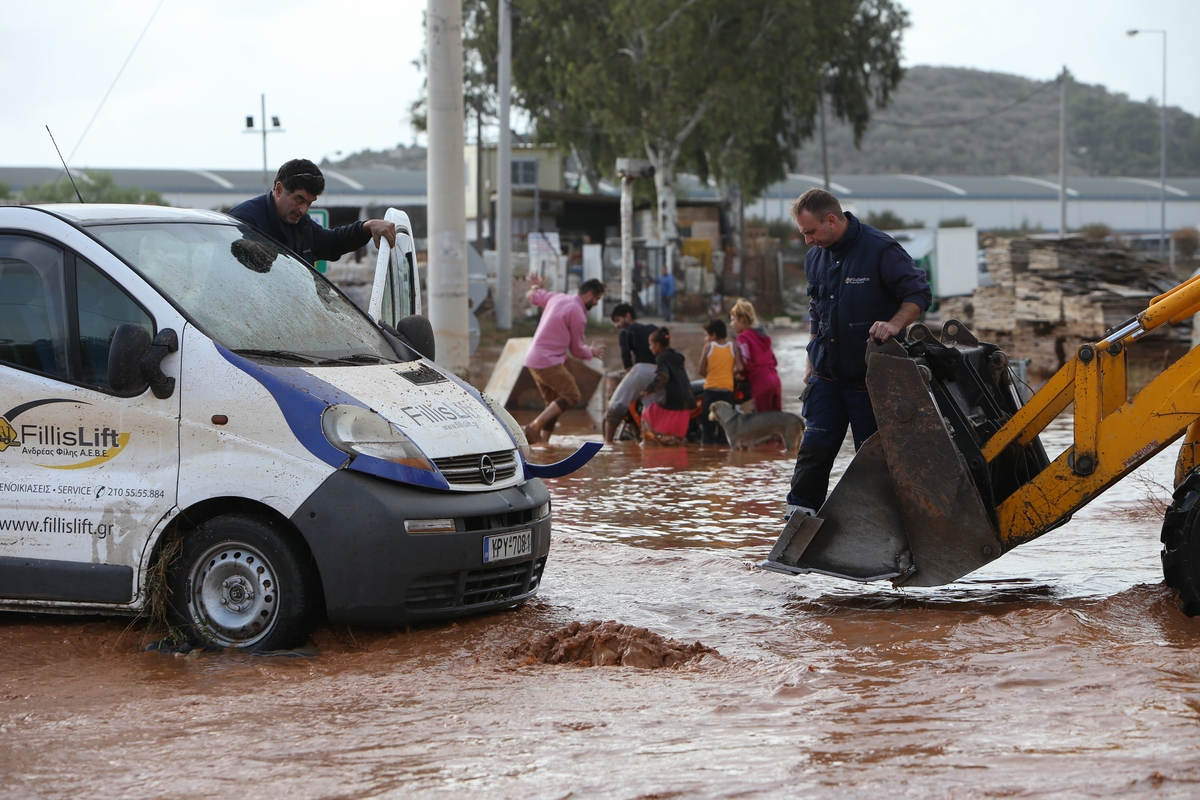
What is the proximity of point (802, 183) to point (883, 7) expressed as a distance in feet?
102

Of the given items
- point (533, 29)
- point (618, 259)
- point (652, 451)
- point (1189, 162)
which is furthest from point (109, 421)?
point (1189, 162)

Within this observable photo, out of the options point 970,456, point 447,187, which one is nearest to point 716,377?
point 447,187

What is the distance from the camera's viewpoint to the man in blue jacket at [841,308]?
248 inches

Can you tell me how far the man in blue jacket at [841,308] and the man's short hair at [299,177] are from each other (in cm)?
268

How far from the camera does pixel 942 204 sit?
75.0 metres

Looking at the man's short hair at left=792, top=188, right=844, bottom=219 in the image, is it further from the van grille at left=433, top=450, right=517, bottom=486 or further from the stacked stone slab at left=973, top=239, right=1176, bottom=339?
the stacked stone slab at left=973, top=239, right=1176, bottom=339

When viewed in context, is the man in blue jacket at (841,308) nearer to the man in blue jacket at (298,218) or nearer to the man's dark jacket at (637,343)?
the man in blue jacket at (298,218)

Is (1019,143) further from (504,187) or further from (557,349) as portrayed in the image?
(557,349)

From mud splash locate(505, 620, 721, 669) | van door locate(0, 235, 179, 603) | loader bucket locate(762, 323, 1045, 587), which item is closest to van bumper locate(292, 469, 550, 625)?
mud splash locate(505, 620, 721, 669)

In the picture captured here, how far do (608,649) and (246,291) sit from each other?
7.40 ft

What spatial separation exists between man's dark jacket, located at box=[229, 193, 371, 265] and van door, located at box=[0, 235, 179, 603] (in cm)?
177

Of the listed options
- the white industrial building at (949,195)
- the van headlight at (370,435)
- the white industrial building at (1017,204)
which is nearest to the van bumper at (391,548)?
the van headlight at (370,435)

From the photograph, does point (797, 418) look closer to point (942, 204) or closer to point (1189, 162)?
point (942, 204)

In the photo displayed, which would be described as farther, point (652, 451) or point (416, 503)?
point (652, 451)
